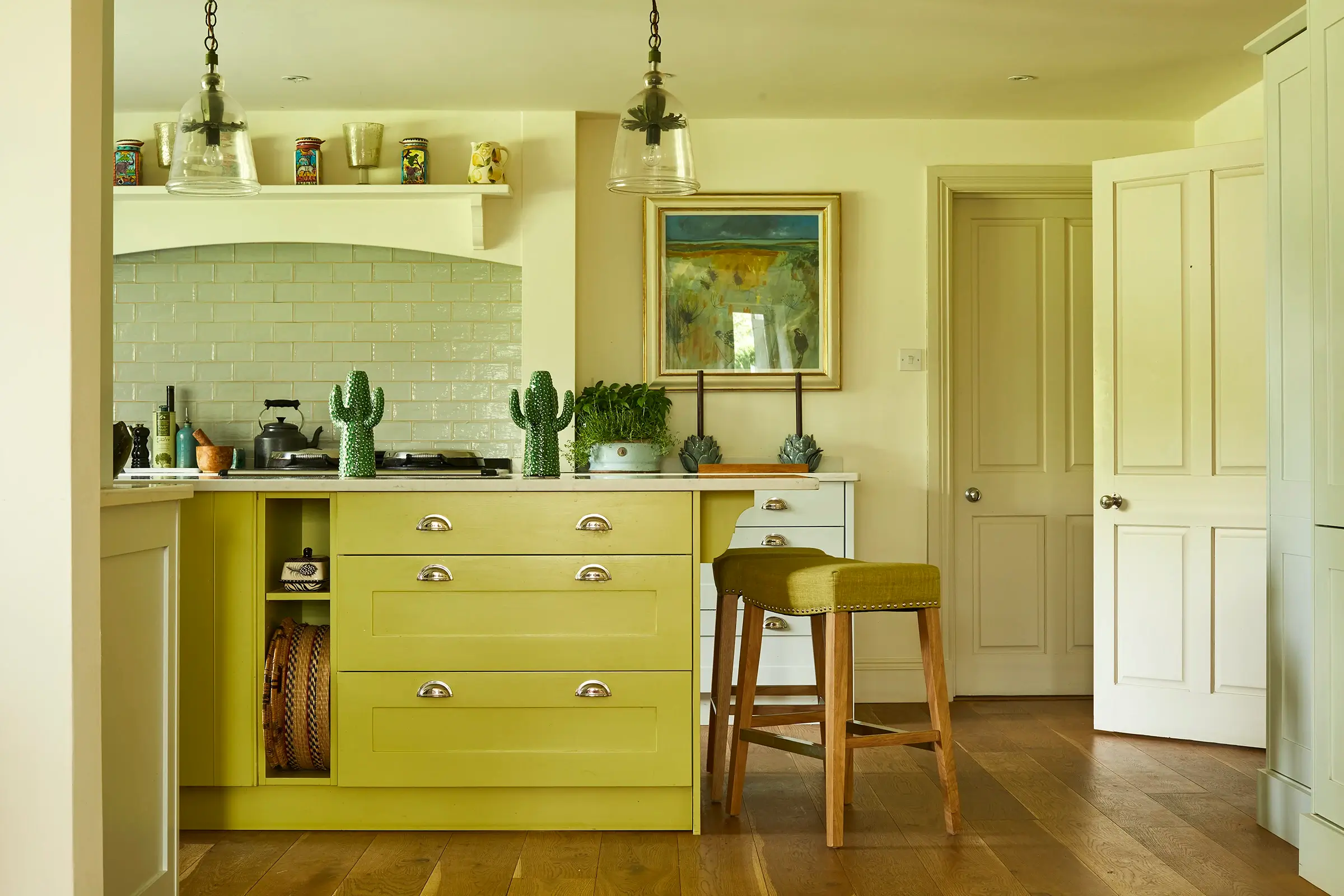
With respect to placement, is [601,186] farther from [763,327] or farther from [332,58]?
[332,58]

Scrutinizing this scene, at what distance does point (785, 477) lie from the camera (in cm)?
287

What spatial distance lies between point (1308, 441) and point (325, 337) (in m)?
3.81

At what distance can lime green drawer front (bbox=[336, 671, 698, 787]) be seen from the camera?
2.87 m

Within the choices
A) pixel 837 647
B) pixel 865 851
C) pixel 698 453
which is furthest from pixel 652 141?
pixel 698 453

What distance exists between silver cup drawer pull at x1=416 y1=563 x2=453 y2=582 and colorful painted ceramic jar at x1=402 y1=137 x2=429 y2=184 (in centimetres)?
235

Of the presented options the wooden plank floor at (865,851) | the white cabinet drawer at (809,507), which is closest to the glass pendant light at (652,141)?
the wooden plank floor at (865,851)

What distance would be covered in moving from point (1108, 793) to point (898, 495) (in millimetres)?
1757

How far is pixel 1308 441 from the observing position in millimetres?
2920

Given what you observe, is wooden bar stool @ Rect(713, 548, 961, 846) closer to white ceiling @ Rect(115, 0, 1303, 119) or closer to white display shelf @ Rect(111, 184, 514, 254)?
white ceiling @ Rect(115, 0, 1303, 119)

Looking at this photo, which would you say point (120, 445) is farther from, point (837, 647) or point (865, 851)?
point (865, 851)

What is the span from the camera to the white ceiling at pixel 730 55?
12.1ft

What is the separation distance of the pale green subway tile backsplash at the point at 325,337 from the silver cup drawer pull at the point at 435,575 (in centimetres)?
215

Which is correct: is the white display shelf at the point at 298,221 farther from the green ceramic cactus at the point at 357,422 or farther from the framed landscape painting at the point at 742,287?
the green ceramic cactus at the point at 357,422

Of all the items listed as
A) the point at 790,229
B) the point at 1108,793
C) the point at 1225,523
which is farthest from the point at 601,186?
the point at 1108,793
